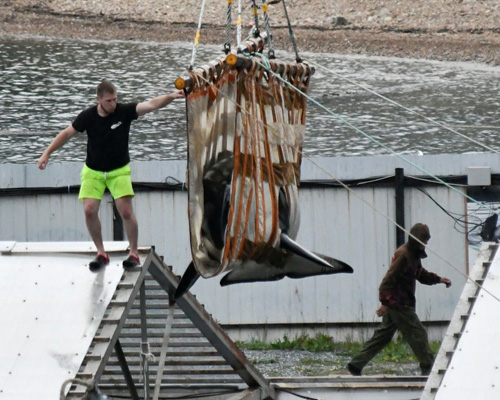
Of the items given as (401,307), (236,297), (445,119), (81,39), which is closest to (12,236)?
(236,297)

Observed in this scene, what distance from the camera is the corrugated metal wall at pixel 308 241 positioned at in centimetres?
1488

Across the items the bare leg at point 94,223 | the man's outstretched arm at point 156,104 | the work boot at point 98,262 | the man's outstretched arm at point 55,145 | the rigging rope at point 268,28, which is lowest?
the work boot at point 98,262

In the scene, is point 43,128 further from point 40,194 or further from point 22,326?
point 22,326

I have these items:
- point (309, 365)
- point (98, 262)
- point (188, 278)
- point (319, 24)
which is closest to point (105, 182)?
point (98, 262)

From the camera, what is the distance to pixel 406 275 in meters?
12.5

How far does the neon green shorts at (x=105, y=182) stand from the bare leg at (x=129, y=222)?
6 cm

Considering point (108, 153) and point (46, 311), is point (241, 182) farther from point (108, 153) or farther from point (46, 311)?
point (46, 311)

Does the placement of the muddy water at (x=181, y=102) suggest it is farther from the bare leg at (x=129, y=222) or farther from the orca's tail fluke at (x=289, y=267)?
the bare leg at (x=129, y=222)

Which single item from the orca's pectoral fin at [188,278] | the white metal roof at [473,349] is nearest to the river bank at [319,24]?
the orca's pectoral fin at [188,278]

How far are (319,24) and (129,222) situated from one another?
2145 cm

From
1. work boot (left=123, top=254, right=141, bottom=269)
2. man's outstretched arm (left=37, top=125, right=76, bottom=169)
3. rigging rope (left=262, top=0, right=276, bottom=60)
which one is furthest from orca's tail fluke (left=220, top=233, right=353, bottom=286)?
man's outstretched arm (left=37, top=125, right=76, bottom=169)

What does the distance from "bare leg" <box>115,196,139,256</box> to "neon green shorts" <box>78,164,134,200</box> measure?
0.21 feet

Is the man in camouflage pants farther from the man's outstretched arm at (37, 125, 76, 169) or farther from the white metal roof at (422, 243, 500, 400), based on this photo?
the man's outstretched arm at (37, 125, 76, 169)

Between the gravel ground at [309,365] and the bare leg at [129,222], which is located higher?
the bare leg at [129,222]
